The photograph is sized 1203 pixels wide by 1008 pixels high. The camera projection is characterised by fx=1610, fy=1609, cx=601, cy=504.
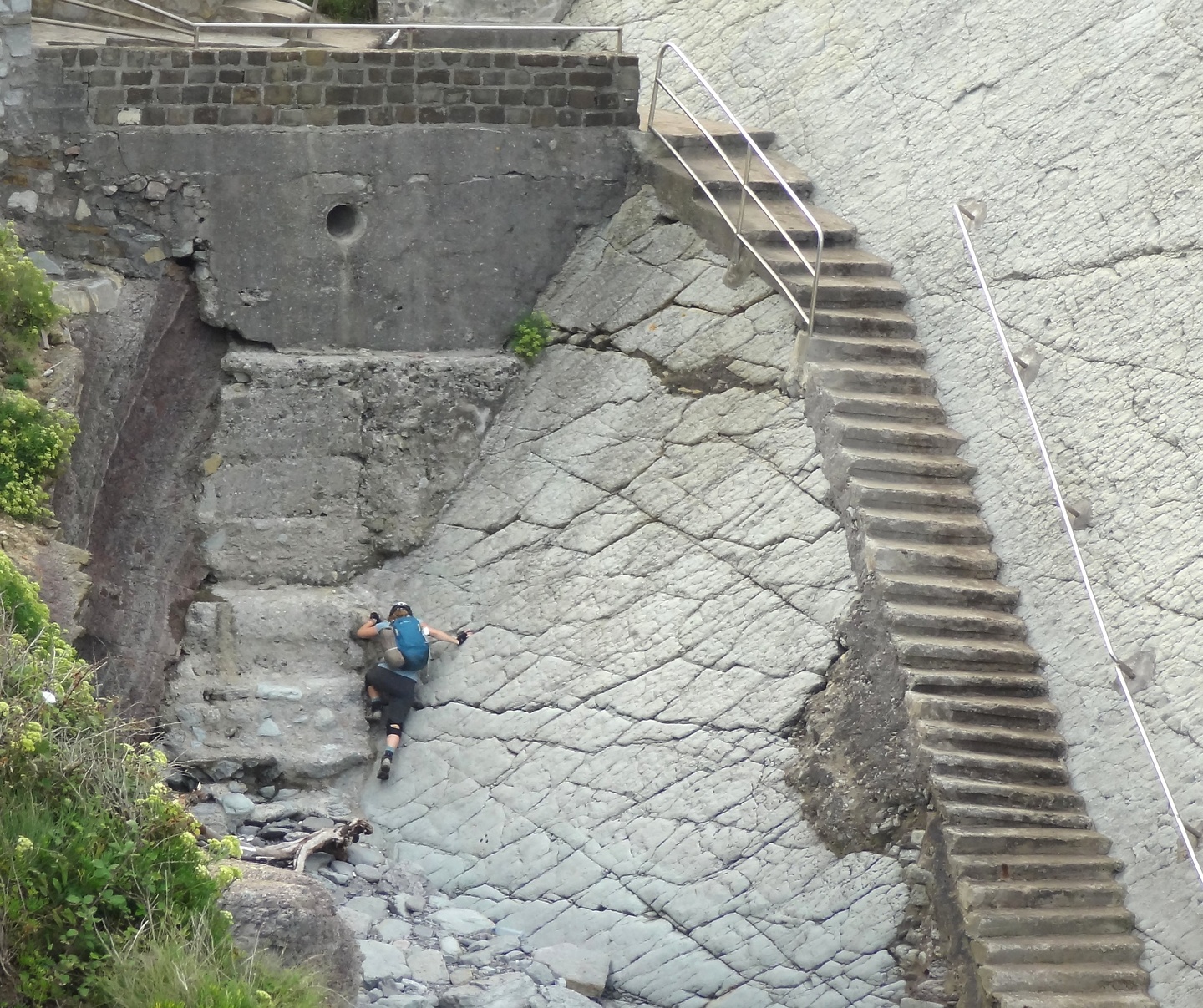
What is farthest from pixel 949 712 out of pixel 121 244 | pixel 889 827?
pixel 121 244

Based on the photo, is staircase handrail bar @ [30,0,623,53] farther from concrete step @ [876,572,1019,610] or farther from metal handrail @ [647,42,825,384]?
concrete step @ [876,572,1019,610]

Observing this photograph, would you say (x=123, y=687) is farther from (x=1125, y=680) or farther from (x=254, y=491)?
(x=1125, y=680)

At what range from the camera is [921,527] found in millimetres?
8648

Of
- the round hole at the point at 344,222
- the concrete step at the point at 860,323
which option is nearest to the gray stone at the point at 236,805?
the round hole at the point at 344,222

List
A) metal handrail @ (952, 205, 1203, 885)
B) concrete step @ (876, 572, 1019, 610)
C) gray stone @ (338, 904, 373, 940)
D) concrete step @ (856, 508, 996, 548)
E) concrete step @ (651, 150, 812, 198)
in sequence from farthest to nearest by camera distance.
→ 1. concrete step @ (651, 150, 812, 198)
2. concrete step @ (856, 508, 996, 548)
3. concrete step @ (876, 572, 1019, 610)
4. gray stone @ (338, 904, 373, 940)
5. metal handrail @ (952, 205, 1203, 885)

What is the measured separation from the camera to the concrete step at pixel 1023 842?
776cm

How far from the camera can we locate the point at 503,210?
1039 cm

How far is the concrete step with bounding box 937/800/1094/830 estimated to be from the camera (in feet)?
25.6

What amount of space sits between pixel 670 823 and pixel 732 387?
261cm

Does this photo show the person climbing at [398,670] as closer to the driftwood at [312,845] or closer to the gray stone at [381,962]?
the driftwood at [312,845]

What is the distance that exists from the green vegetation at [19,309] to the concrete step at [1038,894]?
5757 mm

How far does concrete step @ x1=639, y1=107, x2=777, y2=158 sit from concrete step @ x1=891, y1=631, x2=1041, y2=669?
3.82 m

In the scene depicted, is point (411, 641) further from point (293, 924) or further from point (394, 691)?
point (293, 924)

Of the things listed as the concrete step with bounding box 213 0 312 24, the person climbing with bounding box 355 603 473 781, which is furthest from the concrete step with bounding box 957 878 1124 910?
the concrete step with bounding box 213 0 312 24
